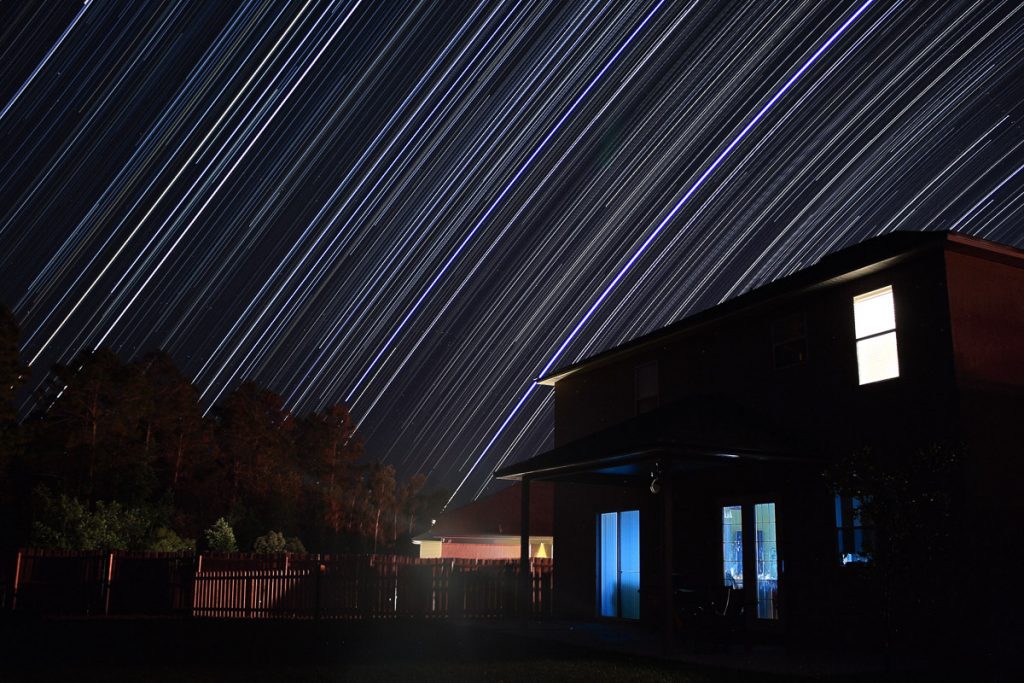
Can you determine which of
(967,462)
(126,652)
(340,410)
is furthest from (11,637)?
(340,410)

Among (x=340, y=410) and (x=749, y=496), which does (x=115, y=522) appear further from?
(x=340, y=410)

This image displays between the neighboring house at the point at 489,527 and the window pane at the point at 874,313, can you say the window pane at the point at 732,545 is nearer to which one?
the window pane at the point at 874,313

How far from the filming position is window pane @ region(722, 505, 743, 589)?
54.5 feet

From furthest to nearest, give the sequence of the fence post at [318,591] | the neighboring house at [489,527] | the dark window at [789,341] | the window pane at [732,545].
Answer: the neighboring house at [489,527] < the fence post at [318,591] < the window pane at [732,545] < the dark window at [789,341]

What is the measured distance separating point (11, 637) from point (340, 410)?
46.8m

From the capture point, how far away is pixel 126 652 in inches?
493

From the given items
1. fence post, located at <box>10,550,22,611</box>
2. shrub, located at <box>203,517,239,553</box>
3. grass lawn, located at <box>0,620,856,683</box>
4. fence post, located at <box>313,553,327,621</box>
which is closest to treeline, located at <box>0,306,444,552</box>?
shrub, located at <box>203,517,239,553</box>

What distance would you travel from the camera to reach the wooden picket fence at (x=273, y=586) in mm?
21781

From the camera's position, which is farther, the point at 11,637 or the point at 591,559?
the point at 591,559

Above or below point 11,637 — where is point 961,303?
above

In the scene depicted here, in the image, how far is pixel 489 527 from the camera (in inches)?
1672

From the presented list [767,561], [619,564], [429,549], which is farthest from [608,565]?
[429,549]

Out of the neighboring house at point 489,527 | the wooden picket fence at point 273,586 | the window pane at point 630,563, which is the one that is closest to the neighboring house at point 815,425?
the window pane at point 630,563

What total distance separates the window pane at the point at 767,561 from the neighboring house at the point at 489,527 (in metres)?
24.0
